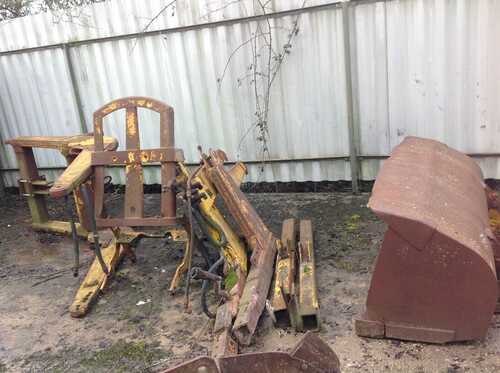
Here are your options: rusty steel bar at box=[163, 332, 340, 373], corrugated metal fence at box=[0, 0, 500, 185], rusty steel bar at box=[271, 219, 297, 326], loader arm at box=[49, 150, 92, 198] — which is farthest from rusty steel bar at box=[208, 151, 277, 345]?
corrugated metal fence at box=[0, 0, 500, 185]

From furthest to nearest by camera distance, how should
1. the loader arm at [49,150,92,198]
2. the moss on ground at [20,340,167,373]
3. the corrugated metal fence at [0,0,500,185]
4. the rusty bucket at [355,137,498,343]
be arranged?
1. the corrugated metal fence at [0,0,500,185]
2. the loader arm at [49,150,92,198]
3. the moss on ground at [20,340,167,373]
4. the rusty bucket at [355,137,498,343]

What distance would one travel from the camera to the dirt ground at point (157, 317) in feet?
8.69

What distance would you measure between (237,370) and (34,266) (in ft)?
10.3

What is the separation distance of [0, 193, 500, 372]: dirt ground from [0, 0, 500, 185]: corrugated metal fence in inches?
34.1

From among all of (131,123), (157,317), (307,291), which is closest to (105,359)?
(157,317)

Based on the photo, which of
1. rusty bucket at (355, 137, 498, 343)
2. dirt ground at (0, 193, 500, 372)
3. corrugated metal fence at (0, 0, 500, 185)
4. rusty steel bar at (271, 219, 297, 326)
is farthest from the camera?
corrugated metal fence at (0, 0, 500, 185)

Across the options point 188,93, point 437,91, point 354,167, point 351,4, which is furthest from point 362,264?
point 188,93

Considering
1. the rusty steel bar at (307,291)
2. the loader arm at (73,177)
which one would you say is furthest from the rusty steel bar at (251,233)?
the loader arm at (73,177)

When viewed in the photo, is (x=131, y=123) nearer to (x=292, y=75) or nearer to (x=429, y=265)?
(x=292, y=75)

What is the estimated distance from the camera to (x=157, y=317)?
335 centimetres

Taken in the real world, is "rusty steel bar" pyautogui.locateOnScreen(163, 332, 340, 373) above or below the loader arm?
below

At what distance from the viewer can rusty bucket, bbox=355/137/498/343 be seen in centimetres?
237

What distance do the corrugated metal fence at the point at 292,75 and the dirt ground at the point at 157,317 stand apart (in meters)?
0.87

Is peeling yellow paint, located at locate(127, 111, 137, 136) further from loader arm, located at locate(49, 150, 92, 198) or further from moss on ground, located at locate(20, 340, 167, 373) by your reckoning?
moss on ground, located at locate(20, 340, 167, 373)
